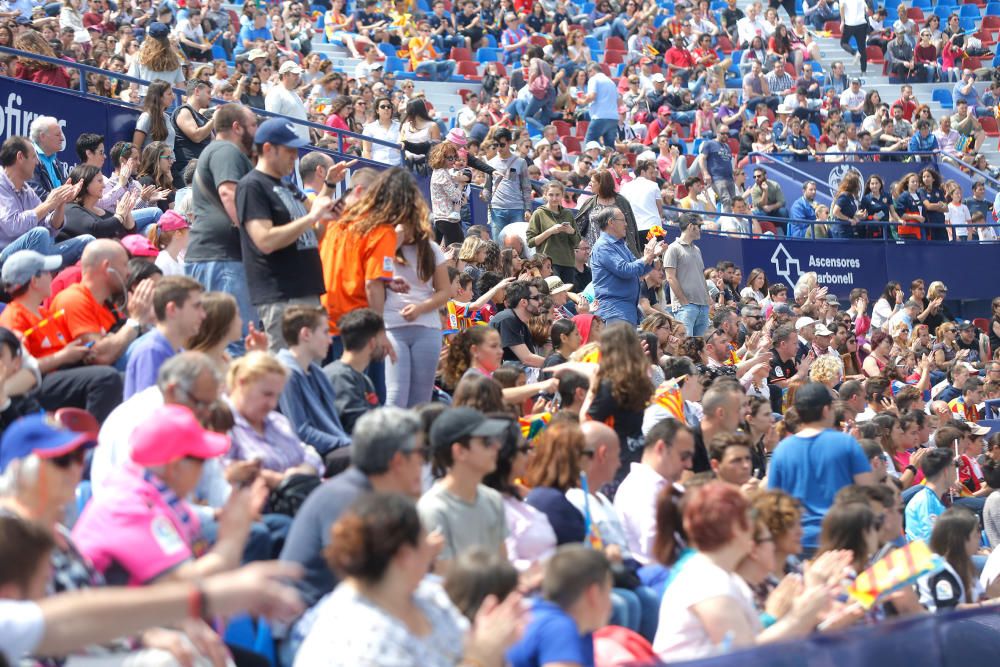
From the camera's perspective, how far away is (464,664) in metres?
4.11

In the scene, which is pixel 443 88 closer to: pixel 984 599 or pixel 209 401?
pixel 984 599

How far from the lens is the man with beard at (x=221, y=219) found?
25.7 ft

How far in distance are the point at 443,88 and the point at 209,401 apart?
1914 cm

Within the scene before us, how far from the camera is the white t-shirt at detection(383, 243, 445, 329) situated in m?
8.02

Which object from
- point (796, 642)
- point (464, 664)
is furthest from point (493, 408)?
point (464, 664)

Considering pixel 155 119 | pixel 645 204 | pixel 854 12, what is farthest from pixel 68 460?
pixel 854 12

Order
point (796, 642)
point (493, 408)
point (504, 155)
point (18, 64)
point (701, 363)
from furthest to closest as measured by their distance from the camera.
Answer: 1. point (504, 155)
2. point (18, 64)
3. point (701, 363)
4. point (493, 408)
5. point (796, 642)

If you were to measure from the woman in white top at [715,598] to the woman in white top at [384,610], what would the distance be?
4.02ft

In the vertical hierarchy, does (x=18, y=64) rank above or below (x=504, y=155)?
above

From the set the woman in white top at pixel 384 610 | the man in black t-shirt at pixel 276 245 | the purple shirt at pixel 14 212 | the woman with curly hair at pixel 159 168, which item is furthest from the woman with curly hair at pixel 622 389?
the woman with curly hair at pixel 159 168

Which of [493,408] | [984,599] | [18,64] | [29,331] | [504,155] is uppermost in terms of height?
[18,64]

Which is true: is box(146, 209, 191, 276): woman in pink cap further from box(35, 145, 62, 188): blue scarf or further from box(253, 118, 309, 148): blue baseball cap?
box(35, 145, 62, 188): blue scarf

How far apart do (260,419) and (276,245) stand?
58.4 inches

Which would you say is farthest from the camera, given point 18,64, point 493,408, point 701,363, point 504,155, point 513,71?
point 513,71
